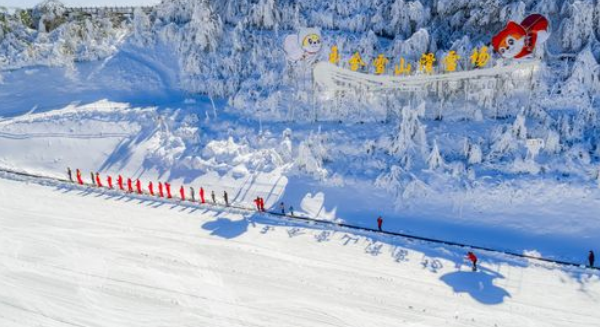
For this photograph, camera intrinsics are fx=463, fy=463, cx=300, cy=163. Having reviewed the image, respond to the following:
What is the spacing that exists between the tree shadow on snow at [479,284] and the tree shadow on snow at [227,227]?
335 inches

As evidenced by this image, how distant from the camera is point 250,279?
55.5 feet

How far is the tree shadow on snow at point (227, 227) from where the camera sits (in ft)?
64.9

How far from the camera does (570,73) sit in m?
25.5

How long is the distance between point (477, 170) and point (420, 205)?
3.48 meters

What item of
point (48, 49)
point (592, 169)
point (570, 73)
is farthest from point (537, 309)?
point (48, 49)

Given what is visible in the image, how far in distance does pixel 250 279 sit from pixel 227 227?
3927mm

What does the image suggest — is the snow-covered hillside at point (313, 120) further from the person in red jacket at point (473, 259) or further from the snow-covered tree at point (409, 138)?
the person in red jacket at point (473, 259)

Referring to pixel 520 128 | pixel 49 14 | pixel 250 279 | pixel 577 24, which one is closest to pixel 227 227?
pixel 250 279

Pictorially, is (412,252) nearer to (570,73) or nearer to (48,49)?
(570,73)

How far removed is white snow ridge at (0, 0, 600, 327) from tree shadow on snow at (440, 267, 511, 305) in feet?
0.25

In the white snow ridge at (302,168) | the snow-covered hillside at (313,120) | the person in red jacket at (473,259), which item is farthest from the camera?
the snow-covered hillside at (313,120)

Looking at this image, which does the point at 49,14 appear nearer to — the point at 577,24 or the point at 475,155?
the point at 475,155

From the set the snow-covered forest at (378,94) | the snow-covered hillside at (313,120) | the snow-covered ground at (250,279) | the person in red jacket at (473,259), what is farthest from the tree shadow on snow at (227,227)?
the person in red jacket at (473,259)

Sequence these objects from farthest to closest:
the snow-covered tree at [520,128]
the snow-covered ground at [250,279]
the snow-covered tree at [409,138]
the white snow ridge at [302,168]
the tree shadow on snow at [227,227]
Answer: the snow-covered tree at [409,138] → the snow-covered tree at [520,128] → the tree shadow on snow at [227,227] → the white snow ridge at [302,168] → the snow-covered ground at [250,279]
